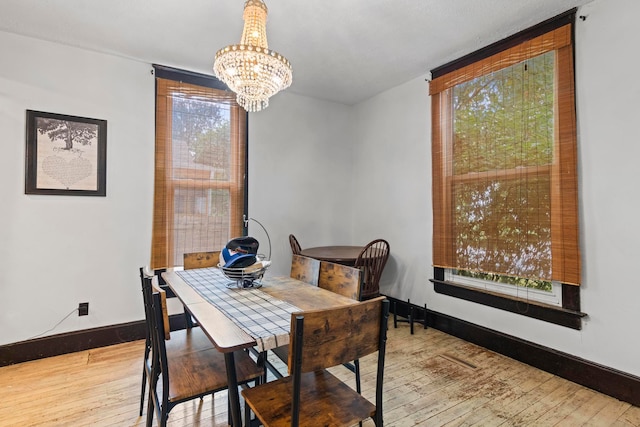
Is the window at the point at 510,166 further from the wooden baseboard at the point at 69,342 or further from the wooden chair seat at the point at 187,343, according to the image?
the wooden baseboard at the point at 69,342

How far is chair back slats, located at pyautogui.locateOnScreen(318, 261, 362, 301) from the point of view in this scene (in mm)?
1764

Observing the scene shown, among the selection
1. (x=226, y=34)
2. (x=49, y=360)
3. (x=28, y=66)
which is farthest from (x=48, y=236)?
(x=226, y=34)

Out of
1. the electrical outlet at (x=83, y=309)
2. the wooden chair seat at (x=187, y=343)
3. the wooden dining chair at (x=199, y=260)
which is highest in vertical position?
the wooden dining chair at (x=199, y=260)

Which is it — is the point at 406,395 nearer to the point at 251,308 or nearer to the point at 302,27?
the point at 251,308

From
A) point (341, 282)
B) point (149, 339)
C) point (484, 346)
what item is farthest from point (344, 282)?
point (484, 346)

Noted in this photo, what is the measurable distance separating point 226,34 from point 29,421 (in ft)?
9.53

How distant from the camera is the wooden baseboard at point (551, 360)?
2020 mm

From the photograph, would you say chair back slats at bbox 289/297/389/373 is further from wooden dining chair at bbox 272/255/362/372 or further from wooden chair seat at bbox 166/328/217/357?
wooden chair seat at bbox 166/328/217/357

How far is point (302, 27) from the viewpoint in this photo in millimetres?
2467

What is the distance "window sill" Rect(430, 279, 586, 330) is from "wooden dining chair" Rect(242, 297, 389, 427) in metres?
1.85

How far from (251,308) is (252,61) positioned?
139 centimetres

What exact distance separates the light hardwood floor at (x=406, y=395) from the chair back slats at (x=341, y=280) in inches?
30.8

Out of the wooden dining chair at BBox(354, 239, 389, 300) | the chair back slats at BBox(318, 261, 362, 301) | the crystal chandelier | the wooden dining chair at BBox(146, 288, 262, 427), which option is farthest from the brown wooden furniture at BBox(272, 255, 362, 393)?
the crystal chandelier

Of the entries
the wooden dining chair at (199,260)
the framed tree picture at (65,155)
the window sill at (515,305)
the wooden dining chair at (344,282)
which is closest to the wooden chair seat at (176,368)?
the wooden dining chair at (344,282)
